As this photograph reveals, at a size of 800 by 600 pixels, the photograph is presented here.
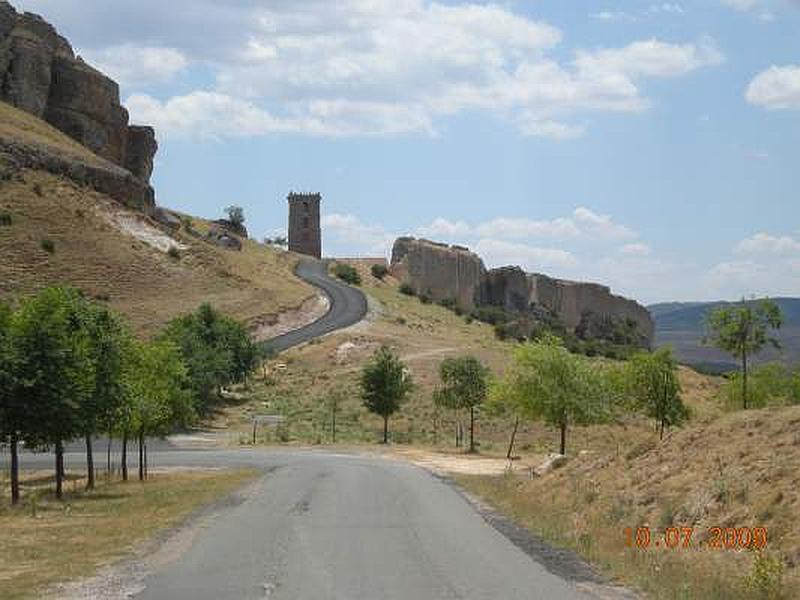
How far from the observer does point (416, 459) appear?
4697 centimetres

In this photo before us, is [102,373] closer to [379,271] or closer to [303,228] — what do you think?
[379,271]

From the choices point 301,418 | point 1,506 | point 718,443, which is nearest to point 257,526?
point 718,443

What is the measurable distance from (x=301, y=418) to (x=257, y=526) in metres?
44.8

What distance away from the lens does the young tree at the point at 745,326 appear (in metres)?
38.2

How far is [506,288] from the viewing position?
149m

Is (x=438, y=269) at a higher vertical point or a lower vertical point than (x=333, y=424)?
higher

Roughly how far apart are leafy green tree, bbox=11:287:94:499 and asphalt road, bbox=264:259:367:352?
176 feet

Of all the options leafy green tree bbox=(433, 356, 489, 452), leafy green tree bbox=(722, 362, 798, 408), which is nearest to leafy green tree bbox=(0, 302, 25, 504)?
leafy green tree bbox=(722, 362, 798, 408)

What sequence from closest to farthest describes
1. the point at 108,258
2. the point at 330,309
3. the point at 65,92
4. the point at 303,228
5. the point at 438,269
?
the point at 108,258 → the point at 330,309 → the point at 65,92 → the point at 438,269 → the point at 303,228

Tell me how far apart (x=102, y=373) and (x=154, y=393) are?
5.24 m

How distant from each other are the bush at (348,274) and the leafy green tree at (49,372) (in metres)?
97.2

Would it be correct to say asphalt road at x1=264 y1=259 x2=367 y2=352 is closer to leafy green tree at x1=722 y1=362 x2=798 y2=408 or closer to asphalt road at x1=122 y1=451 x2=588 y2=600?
leafy green tree at x1=722 y1=362 x2=798 y2=408

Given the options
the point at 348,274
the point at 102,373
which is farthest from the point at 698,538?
the point at 348,274

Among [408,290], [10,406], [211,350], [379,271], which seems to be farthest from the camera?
[379,271]
